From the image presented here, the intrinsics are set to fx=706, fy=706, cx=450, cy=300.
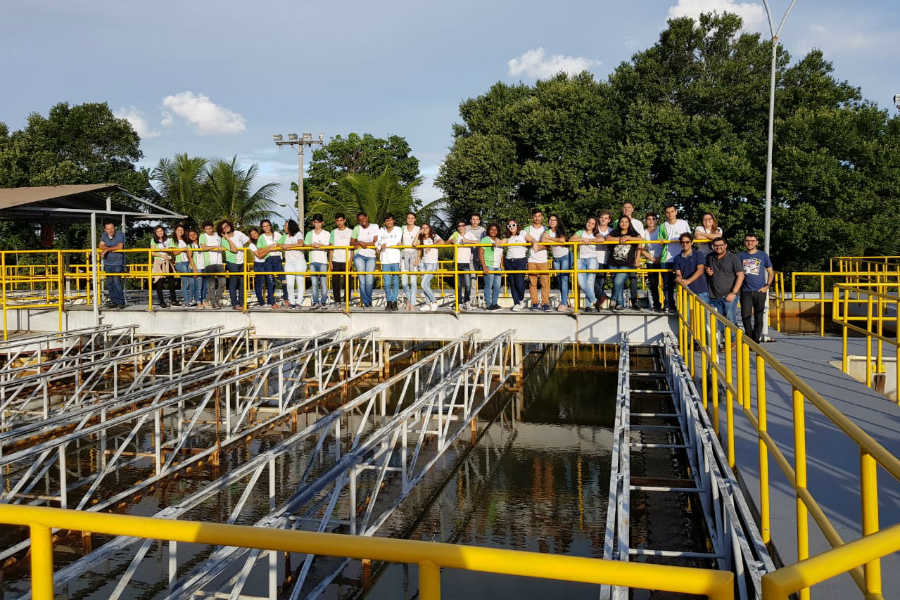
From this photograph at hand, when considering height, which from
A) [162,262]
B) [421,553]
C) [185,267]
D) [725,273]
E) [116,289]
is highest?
[162,262]

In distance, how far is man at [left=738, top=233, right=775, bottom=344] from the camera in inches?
371

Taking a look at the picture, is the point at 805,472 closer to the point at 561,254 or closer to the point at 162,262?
the point at 561,254

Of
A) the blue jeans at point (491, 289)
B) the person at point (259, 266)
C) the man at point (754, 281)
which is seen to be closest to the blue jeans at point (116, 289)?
the person at point (259, 266)

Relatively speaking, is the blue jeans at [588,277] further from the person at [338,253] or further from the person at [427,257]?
the person at [338,253]

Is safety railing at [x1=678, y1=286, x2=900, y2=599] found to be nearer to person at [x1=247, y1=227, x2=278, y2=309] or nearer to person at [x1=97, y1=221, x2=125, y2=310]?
person at [x1=247, y1=227, x2=278, y2=309]

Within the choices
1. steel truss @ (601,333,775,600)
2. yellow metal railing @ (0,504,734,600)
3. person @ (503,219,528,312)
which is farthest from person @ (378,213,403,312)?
yellow metal railing @ (0,504,734,600)

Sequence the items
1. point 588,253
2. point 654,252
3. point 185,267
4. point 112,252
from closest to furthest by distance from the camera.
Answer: point 588,253 < point 654,252 < point 112,252 < point 185,267

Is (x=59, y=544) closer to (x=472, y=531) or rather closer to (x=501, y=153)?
(x=472, y=531)

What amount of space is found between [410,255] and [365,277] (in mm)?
932

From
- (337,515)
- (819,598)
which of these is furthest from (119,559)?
(819,598)

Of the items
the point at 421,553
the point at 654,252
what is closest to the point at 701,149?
the point at 654,252

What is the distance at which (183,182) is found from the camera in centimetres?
2936

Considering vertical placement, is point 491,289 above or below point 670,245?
below

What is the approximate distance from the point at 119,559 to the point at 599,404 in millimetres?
8375
